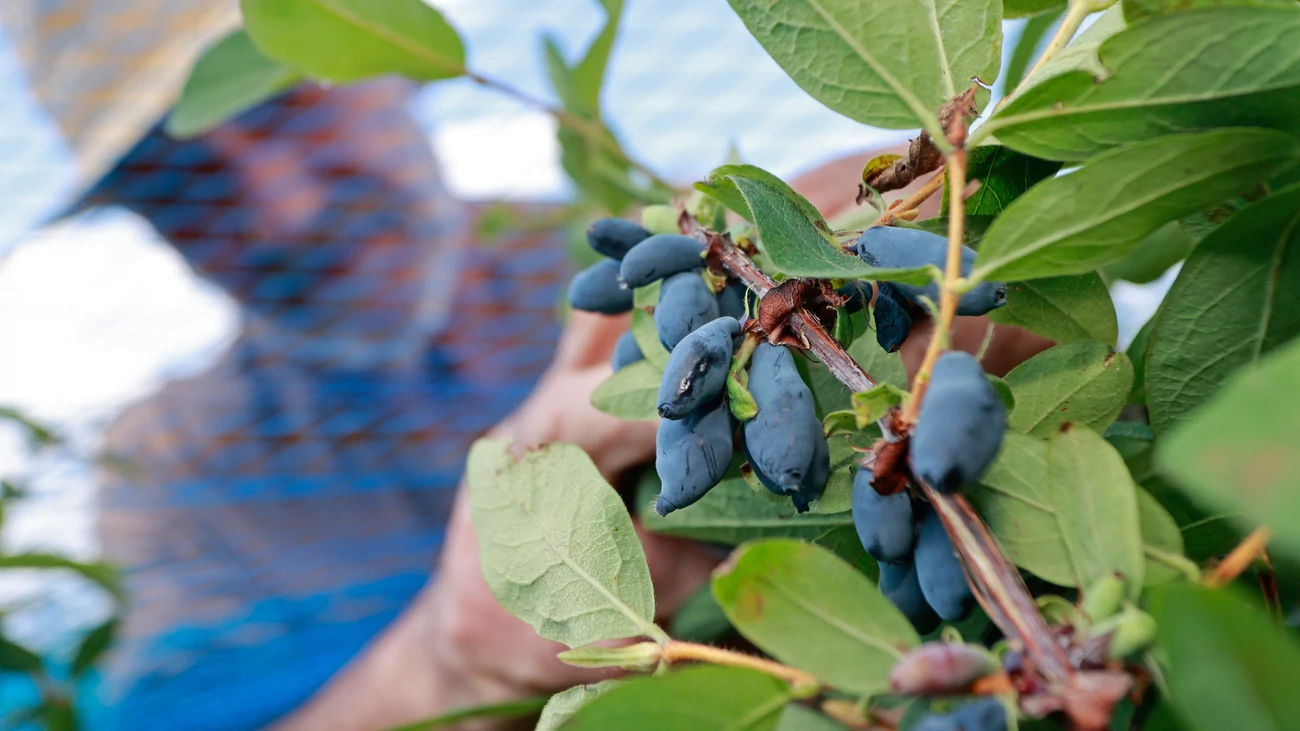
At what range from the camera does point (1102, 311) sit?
23cm

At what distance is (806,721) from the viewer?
0.19 metres

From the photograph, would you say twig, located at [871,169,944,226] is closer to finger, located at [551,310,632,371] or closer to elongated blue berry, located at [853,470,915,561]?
elongated blue berry, located at [853,470,915,561]

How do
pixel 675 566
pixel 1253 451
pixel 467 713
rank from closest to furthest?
pixel 1253 451 → pixel 467 713 → pixel 675 566

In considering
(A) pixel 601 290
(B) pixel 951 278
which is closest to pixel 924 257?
(B) pixel 951 278

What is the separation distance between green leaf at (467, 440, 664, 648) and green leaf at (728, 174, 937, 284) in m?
0.09

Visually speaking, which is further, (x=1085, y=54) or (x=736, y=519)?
(x=736, y=519)

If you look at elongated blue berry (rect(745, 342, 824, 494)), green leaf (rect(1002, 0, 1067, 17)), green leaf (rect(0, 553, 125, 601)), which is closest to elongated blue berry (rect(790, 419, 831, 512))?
elongated blue berry (rect(745, 342, 824, 494))

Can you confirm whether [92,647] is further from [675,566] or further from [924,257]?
[924,257]

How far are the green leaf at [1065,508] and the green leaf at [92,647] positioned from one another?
73cm

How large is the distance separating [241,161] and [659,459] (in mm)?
1585

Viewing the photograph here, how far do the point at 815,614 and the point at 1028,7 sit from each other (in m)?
0.20

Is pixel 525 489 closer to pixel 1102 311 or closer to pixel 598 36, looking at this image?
pixel 1102 311

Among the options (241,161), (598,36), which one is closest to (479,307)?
(241,161)

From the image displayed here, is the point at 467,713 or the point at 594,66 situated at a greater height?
the point at 594,66
